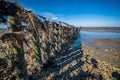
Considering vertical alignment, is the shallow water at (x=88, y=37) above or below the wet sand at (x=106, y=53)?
below

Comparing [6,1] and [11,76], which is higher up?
[6,1]

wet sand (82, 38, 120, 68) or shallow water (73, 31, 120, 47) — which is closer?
wet sand (82, 38, 120, 68)

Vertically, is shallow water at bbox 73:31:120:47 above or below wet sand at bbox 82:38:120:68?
below

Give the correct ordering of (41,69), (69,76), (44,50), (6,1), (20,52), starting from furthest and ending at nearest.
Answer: (44,50), (41,69), (69,76), (20,52), (6,1)

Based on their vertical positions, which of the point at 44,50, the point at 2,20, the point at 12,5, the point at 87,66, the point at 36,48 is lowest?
the point at 87,66

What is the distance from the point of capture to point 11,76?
21.4 ft

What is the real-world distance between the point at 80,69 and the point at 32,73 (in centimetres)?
294

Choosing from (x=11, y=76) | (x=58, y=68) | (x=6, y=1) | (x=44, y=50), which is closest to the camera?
(x=6, y=1)

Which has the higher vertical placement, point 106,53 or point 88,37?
point 106,53

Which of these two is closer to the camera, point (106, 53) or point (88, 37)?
point (106, 53)

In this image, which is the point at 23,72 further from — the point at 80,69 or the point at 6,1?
the point at 80,69

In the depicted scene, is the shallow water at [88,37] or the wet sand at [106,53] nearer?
the wet sand at [106,53]

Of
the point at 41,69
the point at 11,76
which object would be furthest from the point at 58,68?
the point at 11,76

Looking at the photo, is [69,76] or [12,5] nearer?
[12,5]
